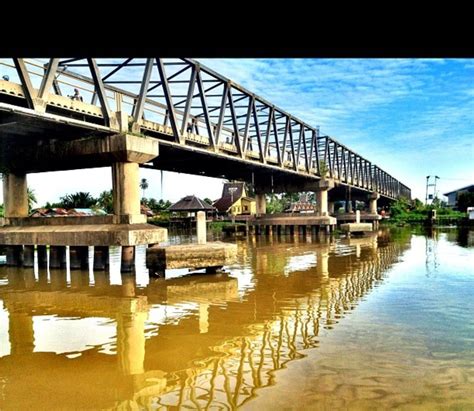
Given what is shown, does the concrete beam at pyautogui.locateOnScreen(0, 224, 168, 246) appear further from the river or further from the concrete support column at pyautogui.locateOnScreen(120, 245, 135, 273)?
the river

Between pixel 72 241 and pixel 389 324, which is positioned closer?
pixel 389 324

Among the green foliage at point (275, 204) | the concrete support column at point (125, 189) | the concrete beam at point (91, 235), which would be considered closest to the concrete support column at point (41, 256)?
the concrete beam at point (91, 235)

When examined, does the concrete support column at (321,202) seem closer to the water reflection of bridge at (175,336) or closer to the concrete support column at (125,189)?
the water reflection of bridge at (175,336)

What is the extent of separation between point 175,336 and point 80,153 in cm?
1347

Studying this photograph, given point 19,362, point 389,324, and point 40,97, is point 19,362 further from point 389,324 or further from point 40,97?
point 40,97

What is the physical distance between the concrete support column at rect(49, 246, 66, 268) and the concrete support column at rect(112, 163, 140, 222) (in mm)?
4436

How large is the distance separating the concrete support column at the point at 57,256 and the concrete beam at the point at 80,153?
4383 millimetres

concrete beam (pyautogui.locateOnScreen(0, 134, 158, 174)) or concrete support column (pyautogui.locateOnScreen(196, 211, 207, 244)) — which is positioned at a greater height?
concrete beam (pyautogui.locateOnScreen(0, 134, 158, 174))

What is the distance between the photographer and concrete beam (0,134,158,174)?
19.1m

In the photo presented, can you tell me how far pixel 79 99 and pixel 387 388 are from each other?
18.5 meters

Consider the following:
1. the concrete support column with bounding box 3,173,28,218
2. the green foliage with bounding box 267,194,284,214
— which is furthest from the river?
the green foliage with bounding box 267,194,284,214

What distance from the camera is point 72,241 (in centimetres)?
1936

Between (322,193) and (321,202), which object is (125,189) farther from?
(322,193)
